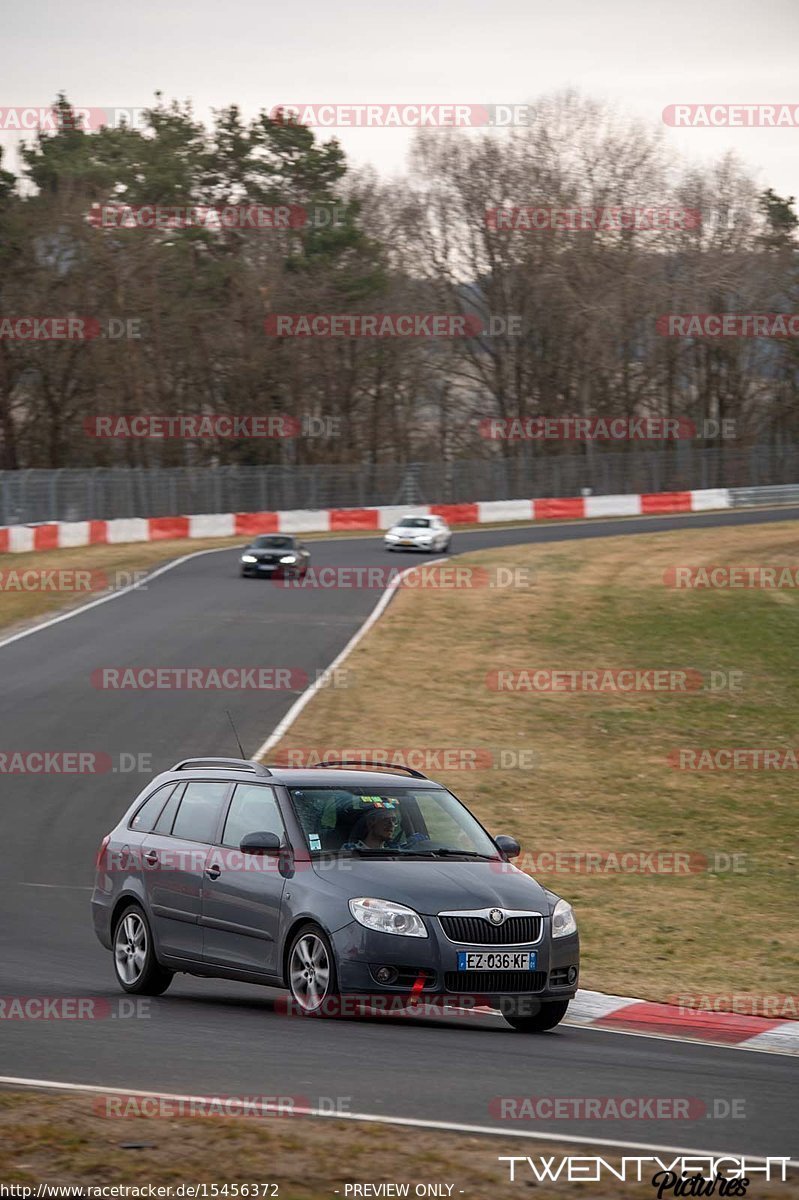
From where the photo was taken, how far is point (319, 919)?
9602 millimetres

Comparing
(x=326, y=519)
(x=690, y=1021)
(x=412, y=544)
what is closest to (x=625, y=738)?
(x=690, y=1021)

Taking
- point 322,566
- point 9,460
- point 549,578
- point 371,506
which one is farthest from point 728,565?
point 9,460

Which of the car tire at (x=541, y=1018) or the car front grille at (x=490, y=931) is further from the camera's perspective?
the car tire at (x=541, y=1018)

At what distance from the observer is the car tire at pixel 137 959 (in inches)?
428

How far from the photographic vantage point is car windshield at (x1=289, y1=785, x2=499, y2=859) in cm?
1027

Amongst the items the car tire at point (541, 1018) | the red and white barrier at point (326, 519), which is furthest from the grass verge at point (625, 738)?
the red and white barrier at point (326, 519)

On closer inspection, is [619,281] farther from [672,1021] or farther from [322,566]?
[672,1021]

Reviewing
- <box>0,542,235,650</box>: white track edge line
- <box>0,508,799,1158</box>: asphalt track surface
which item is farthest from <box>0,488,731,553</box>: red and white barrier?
<box>0,508,799,1158</box>: asphalt track surface

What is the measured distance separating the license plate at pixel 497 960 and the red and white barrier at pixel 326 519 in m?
36.9

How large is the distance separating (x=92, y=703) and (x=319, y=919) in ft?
48.7

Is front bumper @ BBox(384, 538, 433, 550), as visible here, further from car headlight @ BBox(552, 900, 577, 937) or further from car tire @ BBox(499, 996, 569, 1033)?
car tire @ BBox(499, 996, 569, 1033)

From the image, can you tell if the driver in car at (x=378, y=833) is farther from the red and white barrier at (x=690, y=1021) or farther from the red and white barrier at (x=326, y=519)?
the red and white barrier at (x=326, y=519)

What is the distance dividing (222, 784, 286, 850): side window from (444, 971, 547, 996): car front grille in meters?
1.56

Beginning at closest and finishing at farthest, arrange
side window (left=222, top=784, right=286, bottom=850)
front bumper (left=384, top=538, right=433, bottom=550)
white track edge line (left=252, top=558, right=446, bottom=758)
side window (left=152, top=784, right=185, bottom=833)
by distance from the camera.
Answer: side window (left=222, top=784, right=286, bottom=850) → side window (left=152, top=784, right=185, bottom=833) → white track edge line (left=252, top=558, right=446, bottom=758) → front bumper (left=384, top=538, right=433, bottom=550)
